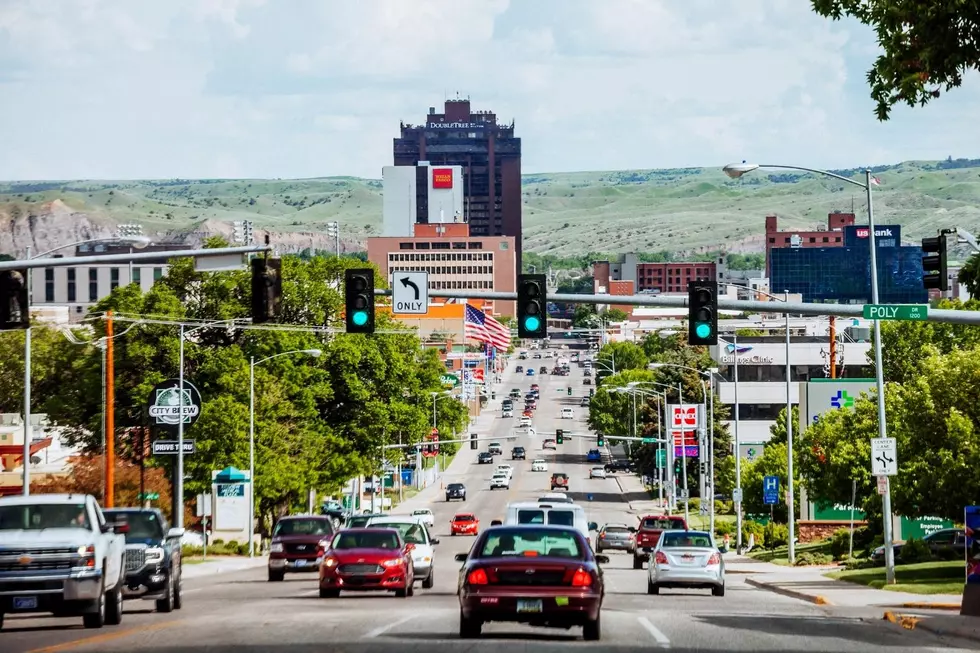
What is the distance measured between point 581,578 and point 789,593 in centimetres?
2085

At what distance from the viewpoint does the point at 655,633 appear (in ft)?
80.7

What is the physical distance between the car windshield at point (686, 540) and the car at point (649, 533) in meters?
17.5

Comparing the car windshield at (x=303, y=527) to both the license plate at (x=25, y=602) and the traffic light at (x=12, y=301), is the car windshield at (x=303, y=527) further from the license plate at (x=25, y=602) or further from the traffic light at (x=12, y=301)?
the license plate at (x=25, y=602)

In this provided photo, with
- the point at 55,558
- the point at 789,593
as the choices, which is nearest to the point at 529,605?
the point at 55,558

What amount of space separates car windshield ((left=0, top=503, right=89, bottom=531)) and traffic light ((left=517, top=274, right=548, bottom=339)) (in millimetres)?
10300

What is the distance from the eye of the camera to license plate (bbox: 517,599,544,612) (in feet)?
74.0

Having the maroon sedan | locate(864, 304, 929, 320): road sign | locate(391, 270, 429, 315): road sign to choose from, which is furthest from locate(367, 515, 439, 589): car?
the maroon sedan

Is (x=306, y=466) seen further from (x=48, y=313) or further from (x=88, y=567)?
(x=48, y=313)

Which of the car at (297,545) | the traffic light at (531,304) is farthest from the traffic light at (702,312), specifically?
the car at (297,545)

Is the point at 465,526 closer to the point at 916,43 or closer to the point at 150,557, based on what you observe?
the point at 150,557

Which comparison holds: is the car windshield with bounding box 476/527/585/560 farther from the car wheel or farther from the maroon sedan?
the car wheel

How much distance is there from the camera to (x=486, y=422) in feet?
629

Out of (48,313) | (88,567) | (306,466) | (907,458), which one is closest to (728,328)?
(48,313)

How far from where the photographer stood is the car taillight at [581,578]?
22.8m
